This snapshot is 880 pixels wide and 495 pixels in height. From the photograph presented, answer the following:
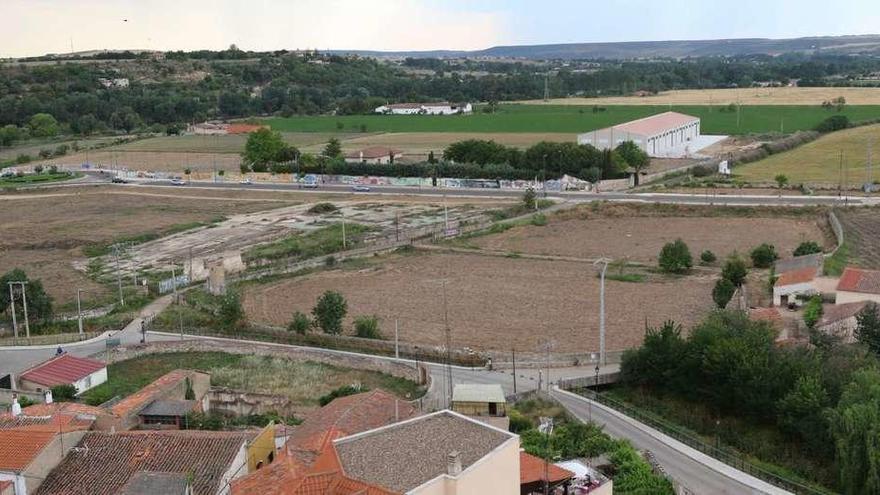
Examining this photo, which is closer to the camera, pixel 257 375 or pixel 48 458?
pixel 48 458

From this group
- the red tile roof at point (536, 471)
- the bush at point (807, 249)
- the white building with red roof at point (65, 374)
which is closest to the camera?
the red tile roof at point (536, 471)

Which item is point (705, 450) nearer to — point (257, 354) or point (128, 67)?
point (257, 354)

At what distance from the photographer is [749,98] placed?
11875cm

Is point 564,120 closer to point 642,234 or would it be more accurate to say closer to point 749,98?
point 749,98

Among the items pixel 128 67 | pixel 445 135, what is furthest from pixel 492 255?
pixel 128 67

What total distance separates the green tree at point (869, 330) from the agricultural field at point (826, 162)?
34.2 meters

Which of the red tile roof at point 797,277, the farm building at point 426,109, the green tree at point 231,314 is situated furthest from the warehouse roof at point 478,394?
the farm building at point 426,109

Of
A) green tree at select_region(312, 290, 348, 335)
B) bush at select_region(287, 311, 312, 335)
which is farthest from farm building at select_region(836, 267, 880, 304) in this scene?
bush at select_region(287, 311, 312, 335)

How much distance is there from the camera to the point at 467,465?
12.4 m

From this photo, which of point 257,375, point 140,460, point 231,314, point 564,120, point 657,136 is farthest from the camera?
point 564,120

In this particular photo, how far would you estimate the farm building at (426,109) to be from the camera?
112375 millimetres

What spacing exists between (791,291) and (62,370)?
2161cm

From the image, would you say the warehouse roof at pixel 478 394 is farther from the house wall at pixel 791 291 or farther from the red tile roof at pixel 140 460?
the house wall at pixel 791 291

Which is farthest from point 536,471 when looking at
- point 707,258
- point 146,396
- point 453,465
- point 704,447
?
point 707,258
